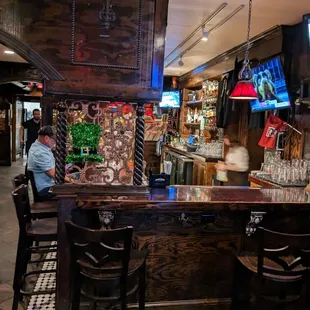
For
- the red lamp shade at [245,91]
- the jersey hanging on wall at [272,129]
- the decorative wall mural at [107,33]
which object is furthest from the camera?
the jersey hanging on wall at [272,129]

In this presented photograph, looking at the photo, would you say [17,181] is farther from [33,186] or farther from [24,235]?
[24,235]

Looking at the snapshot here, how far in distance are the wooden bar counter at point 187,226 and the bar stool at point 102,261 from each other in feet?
1.24

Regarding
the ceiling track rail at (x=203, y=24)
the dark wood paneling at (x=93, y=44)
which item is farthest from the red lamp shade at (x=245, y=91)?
the dark wood paneling at (x=93, y=44)

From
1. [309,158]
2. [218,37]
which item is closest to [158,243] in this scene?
[309,158]

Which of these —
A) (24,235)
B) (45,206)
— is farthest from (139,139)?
(45,206)

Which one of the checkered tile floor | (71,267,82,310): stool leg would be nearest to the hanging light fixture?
(71,267,82,310): stool leg

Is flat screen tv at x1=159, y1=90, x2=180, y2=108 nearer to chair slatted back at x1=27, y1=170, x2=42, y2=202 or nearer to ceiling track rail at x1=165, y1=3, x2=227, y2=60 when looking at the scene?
ceiling track rail at x1=165, y1=3, x2=227, y2=60

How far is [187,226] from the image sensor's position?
2.94m

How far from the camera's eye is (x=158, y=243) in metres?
2.93

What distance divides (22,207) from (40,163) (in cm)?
131

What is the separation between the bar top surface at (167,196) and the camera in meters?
2.67

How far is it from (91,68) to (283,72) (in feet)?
8.17

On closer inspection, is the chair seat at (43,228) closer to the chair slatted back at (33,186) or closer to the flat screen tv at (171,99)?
the chair slatted back at (33,186)

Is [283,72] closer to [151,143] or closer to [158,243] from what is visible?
[158,243]
